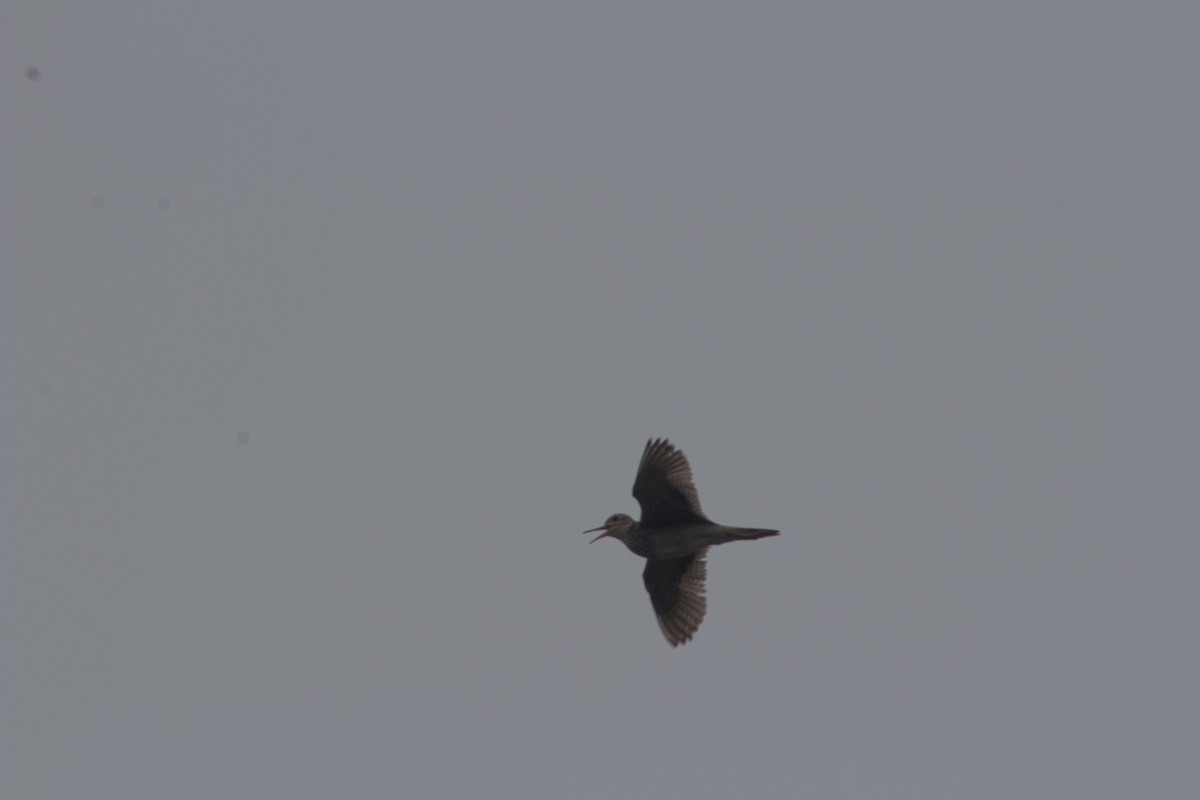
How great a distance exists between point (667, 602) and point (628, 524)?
2.16 metres

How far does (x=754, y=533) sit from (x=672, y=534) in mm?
1714

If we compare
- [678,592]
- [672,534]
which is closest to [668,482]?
[672,534]

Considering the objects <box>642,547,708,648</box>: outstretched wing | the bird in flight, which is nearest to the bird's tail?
the bird in flight

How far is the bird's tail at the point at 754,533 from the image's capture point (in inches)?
1068

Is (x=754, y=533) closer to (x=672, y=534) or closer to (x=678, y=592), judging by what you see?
(x=672, y=534)

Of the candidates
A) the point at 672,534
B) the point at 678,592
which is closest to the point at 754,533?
the point at 672,534

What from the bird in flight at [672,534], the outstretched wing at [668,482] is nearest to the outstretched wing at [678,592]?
the bird in flight at [672,534]

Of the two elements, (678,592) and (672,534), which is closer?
(672,534)

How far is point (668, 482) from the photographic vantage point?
28078mm

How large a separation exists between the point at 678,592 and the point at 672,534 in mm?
2083

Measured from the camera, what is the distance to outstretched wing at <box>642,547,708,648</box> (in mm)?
29891

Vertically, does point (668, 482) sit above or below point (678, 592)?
above

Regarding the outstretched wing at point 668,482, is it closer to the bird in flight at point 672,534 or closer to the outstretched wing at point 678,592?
the bird in flight at point 672,534

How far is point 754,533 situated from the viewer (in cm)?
2739
